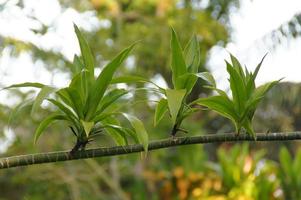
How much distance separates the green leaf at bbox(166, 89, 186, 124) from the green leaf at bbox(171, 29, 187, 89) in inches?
1.6

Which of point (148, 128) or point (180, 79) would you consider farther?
point (148, 128)

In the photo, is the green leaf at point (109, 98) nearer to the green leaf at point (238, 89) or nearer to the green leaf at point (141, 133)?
the green leaf at point (141, 133)

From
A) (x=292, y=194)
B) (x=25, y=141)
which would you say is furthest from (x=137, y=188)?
(x=292, y=194)

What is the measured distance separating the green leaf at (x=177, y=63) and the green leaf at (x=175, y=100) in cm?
4

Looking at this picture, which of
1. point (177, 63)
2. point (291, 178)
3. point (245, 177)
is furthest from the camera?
point (245, 177)

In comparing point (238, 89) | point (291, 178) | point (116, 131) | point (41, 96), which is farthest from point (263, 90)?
point (291, 178)

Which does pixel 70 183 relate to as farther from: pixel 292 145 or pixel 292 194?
pixel 292 145

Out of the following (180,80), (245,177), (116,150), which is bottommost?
(245,177)

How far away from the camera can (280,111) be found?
4.20m

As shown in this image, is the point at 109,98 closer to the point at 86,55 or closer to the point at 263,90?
the point at 86,55

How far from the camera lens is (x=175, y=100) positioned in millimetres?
857

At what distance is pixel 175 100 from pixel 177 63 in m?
0.09

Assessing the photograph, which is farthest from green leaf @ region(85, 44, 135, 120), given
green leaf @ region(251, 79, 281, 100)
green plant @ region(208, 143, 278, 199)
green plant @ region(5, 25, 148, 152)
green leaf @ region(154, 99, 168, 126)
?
green plant @ region(208, 143, 278, 199)

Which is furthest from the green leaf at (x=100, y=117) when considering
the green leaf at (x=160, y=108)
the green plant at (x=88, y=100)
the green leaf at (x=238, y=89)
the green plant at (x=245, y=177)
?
the green plant at (x=245, y=177)
